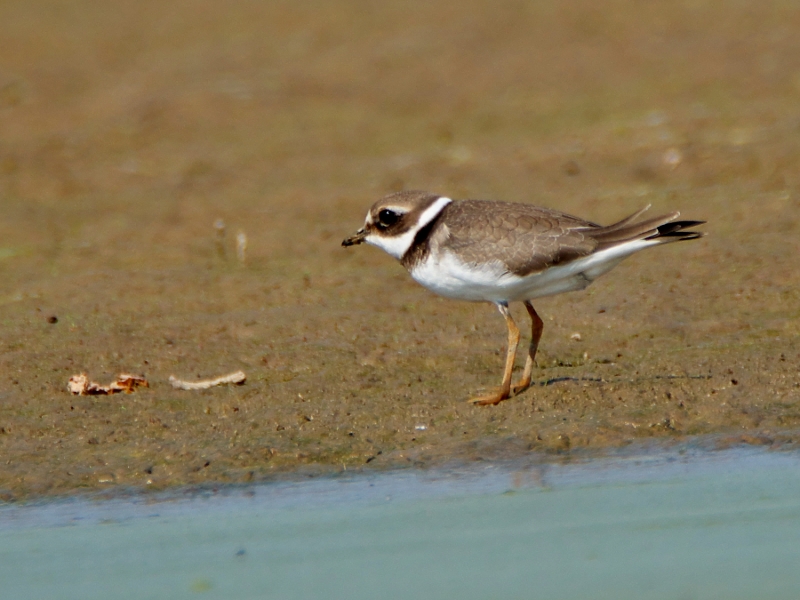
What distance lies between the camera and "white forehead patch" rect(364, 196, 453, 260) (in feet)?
24.1

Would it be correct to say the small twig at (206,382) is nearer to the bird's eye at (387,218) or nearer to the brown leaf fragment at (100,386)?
the brown leaf fragment at (100,386)

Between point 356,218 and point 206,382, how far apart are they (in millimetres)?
4146

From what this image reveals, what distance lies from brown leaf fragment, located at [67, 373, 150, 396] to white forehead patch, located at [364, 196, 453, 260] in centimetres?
172

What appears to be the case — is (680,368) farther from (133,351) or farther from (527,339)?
(133,351)

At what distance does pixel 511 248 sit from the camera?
7.02 m

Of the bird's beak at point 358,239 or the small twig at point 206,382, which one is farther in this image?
the bird's beak at point 358,239

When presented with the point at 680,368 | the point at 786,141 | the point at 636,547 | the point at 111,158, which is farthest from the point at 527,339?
the point at 111,158

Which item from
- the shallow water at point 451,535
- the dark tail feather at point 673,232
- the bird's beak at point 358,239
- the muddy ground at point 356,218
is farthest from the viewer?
the bird's beak at point 358,239

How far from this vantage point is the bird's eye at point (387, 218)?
7.47 m

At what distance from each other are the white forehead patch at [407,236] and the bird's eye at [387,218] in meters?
0.04

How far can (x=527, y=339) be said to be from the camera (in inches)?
335

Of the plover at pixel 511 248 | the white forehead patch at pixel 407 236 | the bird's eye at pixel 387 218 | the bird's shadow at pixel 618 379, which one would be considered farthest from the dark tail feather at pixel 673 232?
the bird's eye at pixel 387 218

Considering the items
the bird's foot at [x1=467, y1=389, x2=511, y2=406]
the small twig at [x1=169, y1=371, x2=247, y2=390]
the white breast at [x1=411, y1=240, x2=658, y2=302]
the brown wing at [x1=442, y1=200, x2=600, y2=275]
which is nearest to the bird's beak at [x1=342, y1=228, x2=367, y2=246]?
the white breast at [x1=411, y1=240, x2=658, y2=302]

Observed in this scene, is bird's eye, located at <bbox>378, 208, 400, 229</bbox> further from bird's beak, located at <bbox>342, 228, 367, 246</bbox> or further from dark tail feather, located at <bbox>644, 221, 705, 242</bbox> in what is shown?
dark tail feather, located at <bbox>644, 221, 705, 242</bbox>
